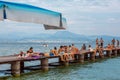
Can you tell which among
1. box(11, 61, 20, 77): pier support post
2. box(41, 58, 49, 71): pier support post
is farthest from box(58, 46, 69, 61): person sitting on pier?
box(11, 61, 20, 77): pier support post

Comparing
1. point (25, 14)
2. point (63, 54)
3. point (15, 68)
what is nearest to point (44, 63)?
point (63, 54)

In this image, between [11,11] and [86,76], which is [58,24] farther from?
[86,76]

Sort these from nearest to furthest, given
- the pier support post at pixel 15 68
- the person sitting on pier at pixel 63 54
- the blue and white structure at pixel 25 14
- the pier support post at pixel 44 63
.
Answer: the blue and white structure at pixel 25 14 < the pier support post at pixel 15 68 < the pier support post at pixel 44 63 < the person sitting on pier at pixel 63 54

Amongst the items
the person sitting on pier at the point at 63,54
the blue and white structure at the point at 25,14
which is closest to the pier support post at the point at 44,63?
the person sitting on pier at the point at 63,54

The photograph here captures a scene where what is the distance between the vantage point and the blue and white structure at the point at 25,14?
45.6 ft

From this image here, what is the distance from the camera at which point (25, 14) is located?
14.5 m

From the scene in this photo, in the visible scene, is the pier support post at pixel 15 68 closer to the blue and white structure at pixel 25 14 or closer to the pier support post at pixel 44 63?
the pier support post at pixel 44 63

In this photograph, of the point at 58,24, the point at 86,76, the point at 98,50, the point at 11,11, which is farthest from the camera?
the point at 98,50

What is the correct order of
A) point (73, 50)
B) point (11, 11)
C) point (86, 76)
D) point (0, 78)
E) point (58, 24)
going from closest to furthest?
point (11, 11), point (58, 24), point (0, 78), point (86, 76), point (73, 50)

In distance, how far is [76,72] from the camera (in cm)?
2616

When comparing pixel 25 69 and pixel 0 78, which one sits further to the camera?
pixel 25 69

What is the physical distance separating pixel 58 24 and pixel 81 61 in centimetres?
1590

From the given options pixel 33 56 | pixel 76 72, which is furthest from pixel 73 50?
pixel 33 56

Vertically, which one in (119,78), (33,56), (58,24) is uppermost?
(58,24)
